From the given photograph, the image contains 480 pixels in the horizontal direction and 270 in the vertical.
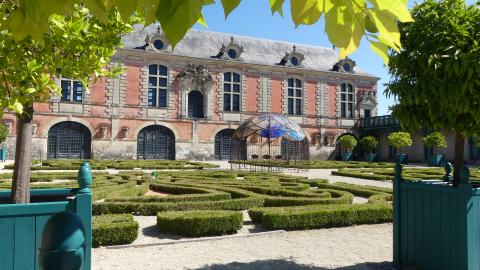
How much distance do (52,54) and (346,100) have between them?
3217cm

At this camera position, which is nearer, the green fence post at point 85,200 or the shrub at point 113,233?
the green fence post at point 85,200

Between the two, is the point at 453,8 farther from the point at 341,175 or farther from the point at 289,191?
the point at 341,175

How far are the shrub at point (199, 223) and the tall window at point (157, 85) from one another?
2275 cm

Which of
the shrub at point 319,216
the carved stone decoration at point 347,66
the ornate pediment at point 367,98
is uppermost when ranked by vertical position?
the carved stone decoration at point 347,66

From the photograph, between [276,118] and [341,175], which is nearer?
[341,175]

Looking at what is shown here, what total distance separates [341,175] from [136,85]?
16686 millimetres

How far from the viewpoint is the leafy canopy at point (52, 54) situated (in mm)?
3334

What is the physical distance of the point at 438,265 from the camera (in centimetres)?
382

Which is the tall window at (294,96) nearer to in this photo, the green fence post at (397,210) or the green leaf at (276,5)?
the green fence post at (397,210)

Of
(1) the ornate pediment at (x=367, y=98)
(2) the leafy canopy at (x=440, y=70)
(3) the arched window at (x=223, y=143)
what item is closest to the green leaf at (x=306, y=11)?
(2) the leafy canopy at (x=440, y=70)

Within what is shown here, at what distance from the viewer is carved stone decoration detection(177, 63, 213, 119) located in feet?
93.0

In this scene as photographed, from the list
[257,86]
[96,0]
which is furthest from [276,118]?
[96,0]

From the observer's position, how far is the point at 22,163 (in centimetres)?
380

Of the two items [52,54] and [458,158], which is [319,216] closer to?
[458,158]
